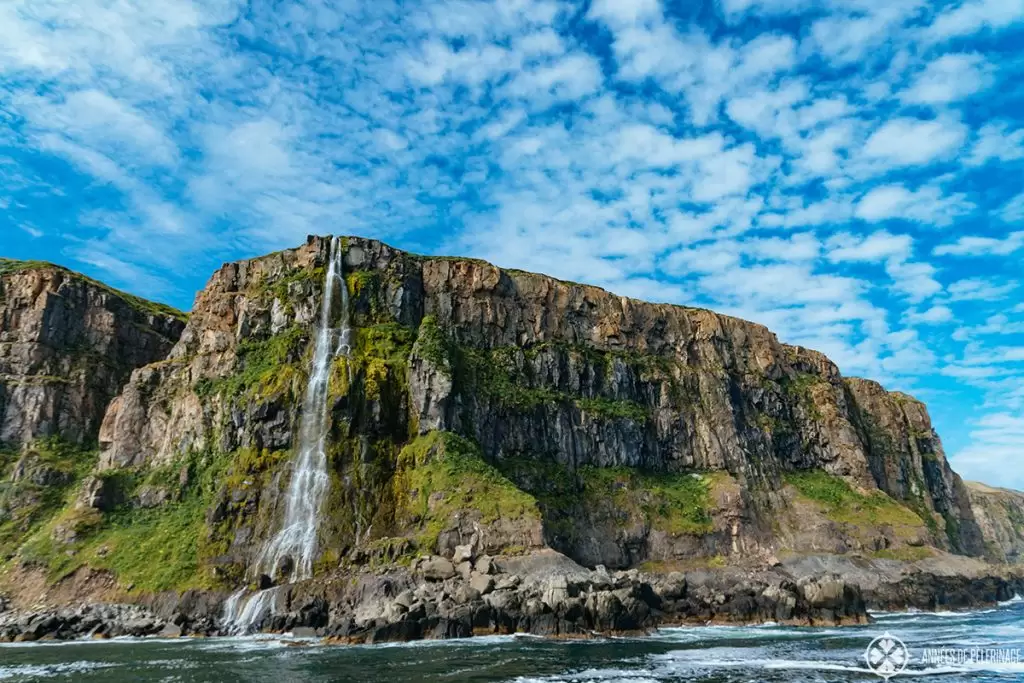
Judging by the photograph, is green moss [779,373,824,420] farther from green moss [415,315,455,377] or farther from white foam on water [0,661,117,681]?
white foam on water [0,661,117,681]

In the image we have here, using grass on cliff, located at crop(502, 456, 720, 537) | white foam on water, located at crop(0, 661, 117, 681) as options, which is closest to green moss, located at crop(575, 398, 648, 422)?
grass on cliff, located at crop(502, 456, 720, 537)

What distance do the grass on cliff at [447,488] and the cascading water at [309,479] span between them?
323 inches

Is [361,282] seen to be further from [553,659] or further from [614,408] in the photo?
[553,659]

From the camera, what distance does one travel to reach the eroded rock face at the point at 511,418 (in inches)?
2771

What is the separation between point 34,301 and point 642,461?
252ft

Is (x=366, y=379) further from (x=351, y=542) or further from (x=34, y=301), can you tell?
(x=34, y=301)

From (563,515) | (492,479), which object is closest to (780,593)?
(563,515)

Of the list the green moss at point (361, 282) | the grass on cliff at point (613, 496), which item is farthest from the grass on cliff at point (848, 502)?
the green moss at point (361, 282)

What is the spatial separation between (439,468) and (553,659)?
3213 centimetres

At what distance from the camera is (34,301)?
88.4 metres

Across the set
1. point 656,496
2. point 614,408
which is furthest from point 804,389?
point 656,496

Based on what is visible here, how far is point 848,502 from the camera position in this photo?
303 feet

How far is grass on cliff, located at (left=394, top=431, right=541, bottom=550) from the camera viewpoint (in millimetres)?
65062

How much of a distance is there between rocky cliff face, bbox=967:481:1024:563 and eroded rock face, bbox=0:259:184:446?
172 meters
